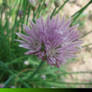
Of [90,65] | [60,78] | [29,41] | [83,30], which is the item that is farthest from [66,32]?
[83,30]

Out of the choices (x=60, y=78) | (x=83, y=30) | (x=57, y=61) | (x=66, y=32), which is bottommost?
(x=60, y=78)

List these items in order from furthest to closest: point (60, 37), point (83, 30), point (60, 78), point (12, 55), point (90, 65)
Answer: point (83, 30) → point (90, 65) → point (60, 78) → point (12, 55) → point (60, 37)

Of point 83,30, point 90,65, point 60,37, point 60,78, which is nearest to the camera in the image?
point 60,37

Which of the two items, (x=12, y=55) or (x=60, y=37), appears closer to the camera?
(x=60, y=37)

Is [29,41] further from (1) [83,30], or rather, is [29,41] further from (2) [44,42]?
(1) [83,30]

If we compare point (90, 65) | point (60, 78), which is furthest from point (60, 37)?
point (90, 65)

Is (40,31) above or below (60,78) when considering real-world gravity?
above
